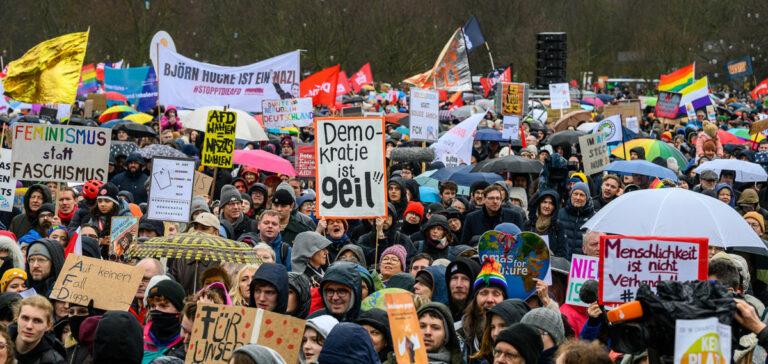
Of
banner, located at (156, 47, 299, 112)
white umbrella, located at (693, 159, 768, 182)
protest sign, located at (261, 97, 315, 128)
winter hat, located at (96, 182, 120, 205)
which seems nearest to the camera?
winter hat, located at (96, 182, 120, 205)

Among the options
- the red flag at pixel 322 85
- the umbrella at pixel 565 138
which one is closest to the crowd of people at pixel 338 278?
the umbrella at pixel 565 138

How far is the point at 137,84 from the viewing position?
30859 millimetres

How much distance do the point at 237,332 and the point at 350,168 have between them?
12.6 ft

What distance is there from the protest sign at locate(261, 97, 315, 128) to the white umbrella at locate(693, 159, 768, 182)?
6505 millimetres

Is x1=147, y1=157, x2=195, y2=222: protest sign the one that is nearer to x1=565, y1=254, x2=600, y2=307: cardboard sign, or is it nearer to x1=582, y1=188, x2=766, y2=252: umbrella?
x1=582, y1=188, x2=766, y2=252: umbrella

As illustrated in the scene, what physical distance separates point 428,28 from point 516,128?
42.7m

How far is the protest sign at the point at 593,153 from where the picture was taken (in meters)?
16.0

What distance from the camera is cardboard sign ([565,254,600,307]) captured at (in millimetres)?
8086

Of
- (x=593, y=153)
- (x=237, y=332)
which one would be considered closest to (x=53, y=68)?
(x=593, y=153)

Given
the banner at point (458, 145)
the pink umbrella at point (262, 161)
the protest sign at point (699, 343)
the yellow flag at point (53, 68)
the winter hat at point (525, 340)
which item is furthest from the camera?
the banner at point (458, 145)

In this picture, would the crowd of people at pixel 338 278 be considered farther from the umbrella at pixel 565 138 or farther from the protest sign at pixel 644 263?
the umbrella at pixel 565 138

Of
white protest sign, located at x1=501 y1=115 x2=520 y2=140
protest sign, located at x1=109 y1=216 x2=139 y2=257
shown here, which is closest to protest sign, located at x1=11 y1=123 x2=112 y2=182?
protest sign, located at x1=109 y1=216 x2=139 y2=257

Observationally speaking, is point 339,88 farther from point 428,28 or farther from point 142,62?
point 428,28

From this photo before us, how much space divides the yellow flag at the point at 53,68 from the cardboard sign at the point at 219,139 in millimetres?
1394
